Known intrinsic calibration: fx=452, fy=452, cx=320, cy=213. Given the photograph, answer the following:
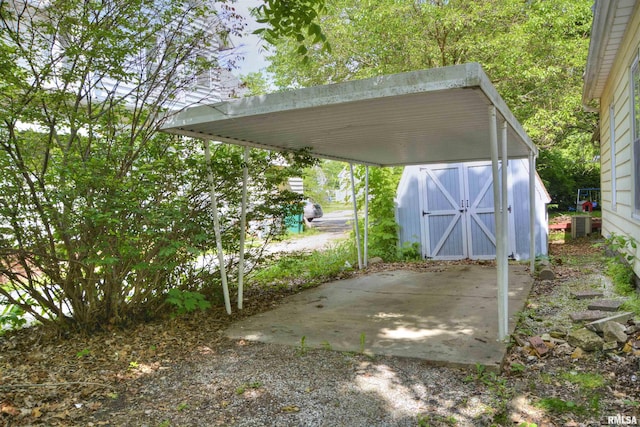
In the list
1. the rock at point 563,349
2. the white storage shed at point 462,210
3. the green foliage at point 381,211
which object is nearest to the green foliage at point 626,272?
the rock at point 563,349

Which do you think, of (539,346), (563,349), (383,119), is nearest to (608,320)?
(563,349)

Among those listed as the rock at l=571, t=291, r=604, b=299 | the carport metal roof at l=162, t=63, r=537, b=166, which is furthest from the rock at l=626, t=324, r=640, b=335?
the carport metal roof at l=162, t=63, r=537, b=166

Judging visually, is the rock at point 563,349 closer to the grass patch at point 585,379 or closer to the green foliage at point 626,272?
the grass patch at point 585,379

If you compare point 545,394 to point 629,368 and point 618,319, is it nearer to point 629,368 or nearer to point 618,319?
point 629,368

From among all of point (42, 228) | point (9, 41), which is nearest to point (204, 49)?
point (9, 41)

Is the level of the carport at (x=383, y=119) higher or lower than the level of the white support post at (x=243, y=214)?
higher

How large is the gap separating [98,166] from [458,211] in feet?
23.1

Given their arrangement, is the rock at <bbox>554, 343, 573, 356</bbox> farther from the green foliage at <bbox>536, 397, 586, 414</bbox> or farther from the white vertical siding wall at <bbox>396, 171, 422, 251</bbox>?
the white vertical siding wall at <bbox>396, 171, 422, 251</bbox>

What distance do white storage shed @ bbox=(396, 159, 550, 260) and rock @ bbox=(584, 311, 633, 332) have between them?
4.92 meters

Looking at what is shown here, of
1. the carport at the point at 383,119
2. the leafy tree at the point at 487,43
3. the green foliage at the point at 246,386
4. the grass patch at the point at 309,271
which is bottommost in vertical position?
the grass patch at the point at 309,271

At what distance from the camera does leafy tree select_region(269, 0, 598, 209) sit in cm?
1048

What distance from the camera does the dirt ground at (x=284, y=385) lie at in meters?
2.68

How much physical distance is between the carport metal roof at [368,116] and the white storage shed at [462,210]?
266cm

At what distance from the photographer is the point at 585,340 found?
3.56 m
